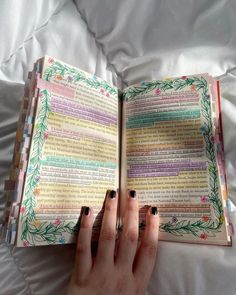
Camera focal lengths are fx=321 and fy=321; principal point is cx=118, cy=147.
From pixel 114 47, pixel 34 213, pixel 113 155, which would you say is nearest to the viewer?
pixel 34 213

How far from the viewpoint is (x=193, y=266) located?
2.01 ft

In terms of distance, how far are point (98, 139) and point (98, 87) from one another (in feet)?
0.39

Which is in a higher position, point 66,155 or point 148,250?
point 66,155

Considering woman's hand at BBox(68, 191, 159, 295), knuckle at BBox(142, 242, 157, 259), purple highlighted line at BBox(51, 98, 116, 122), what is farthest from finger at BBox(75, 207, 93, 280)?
purple highlighted line at BBox(51, 98, 116, 122)

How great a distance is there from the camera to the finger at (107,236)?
23.8 inches

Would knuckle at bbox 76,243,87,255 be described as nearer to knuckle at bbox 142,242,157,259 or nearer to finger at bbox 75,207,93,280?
finger at bbox 75,207,93,280

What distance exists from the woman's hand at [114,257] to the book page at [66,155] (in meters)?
0.03

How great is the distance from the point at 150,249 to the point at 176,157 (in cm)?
19

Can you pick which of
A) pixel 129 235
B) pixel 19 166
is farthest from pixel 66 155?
pixel 129 235

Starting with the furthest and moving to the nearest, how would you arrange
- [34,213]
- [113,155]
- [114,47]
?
[114,47] → [113,155] → [34,213]

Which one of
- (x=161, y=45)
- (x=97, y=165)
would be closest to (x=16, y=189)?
(x=97, y=165)

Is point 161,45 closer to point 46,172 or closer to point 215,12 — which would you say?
point 215,12

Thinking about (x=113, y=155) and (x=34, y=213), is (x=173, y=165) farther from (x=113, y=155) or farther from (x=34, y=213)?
(x=34, y=213)

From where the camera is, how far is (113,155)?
2.27 feet
